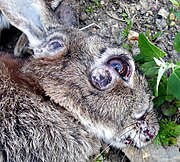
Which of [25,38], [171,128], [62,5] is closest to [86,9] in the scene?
[62,5]

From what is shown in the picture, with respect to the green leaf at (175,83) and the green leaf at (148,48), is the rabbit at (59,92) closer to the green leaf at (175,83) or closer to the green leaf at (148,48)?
the green leaf at (148,48)

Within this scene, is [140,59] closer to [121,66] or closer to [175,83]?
[175,83]

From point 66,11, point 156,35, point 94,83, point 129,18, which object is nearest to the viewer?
point 94,83

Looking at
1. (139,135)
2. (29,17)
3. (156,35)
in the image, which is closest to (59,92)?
(29,17)

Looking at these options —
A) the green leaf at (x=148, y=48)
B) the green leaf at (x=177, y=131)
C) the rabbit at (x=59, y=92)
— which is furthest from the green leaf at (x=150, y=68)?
the green leaf at (x=177, y=131)

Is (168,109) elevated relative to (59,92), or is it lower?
lower

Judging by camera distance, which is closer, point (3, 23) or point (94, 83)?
point (94, 83)

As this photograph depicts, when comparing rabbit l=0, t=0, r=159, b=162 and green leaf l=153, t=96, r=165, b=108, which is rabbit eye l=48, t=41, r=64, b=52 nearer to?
rabbit l=0, t=0, r=159, b=162
